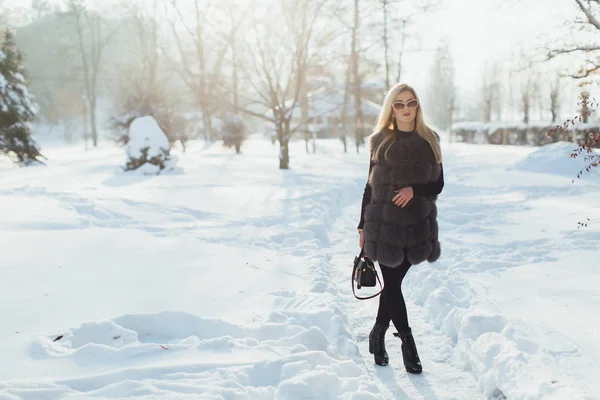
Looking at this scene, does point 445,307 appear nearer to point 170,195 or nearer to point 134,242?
point 134,242

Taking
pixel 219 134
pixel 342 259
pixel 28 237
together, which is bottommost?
pixel 342 259

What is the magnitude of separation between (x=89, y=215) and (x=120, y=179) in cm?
768

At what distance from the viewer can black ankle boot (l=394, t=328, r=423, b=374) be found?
137 inches

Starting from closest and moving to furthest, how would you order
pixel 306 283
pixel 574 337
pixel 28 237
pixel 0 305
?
pixel 574 337
pixel 0 305
pixel 306 283
pixel 28 237

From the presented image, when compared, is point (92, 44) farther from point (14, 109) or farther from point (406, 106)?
point (406, 106)

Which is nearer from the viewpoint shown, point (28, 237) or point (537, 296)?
point (537, 296)

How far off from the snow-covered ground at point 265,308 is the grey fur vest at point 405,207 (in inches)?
35.3

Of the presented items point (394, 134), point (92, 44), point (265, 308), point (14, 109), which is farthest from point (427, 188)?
point (92, 44)

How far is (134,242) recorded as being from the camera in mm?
6305

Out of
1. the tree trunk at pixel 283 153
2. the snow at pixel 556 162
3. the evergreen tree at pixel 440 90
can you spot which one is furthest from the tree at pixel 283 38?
the evergreen tree at pixel 440 90

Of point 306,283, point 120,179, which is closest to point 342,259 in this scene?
point 306,283

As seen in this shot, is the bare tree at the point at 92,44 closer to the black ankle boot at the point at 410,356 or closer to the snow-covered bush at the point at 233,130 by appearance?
the snow-covered bush at the point at 233,130

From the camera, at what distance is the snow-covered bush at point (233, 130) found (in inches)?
1150

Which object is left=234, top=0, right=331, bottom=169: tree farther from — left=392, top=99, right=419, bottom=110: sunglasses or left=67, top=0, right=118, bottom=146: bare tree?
left=67, top=0, right=118, bottom=146: bare tree
